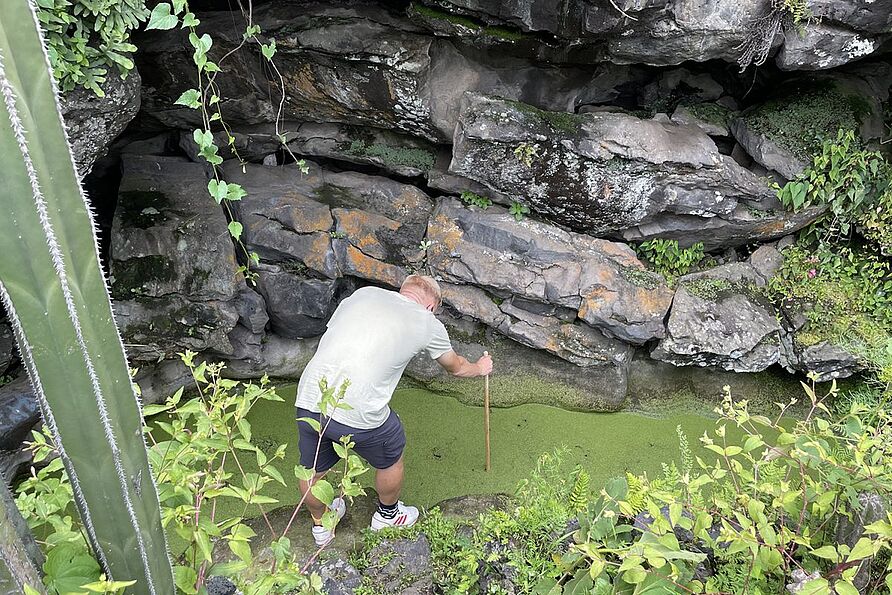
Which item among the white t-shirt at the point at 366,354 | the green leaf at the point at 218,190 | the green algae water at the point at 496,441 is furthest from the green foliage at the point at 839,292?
the green leaf at the point at 218,190

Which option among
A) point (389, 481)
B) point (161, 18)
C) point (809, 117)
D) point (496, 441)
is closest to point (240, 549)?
point (161, 18)

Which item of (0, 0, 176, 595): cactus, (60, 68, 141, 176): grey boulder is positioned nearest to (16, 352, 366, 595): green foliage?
(0, 0, 176, 595): cactus

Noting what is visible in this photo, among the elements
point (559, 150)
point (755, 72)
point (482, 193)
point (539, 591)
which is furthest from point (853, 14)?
point (539, 591)

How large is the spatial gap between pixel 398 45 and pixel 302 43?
0.54 metres

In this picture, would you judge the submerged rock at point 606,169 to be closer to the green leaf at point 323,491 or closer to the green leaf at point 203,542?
the green leaf at point 323,491

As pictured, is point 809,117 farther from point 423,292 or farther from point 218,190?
point 218,190

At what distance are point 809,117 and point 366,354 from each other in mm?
3262

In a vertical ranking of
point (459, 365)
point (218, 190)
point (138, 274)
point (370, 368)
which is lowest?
point (138, 274)

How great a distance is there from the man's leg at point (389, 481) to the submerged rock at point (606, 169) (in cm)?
193

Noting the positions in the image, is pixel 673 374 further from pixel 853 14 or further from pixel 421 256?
pixel 853 14

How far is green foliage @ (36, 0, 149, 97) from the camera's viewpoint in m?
2.33

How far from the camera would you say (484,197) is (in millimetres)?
4137

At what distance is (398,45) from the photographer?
3494 mm

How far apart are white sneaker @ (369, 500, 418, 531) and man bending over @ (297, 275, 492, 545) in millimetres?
158
